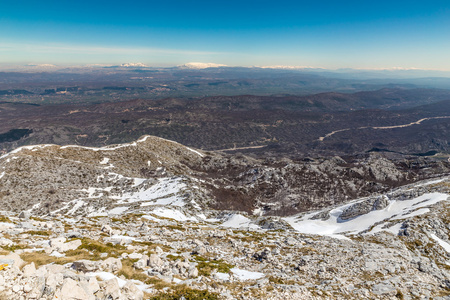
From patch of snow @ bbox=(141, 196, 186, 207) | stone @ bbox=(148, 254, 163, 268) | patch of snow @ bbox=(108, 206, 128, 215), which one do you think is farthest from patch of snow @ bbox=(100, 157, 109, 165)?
stone @ bbox=(148, 254, 163, 268)

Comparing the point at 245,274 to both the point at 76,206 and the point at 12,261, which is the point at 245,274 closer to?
the point at 12,261

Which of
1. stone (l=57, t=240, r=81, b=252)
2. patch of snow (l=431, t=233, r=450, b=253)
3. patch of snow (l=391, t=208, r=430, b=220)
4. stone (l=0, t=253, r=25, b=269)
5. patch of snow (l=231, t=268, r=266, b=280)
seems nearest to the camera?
stone (l=0, t=253, r=25, b=269)

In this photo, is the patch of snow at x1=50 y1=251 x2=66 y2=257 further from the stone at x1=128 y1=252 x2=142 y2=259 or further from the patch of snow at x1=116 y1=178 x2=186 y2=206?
the patch of snow at x1=116 y1=178 x2=186 y2=206

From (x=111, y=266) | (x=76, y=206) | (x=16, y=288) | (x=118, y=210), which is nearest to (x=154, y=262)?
(x=111, y=266)

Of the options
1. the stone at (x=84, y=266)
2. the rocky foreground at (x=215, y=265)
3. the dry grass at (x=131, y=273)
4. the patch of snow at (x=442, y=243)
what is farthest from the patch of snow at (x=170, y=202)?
the patch of snow at (x=442, y=243)

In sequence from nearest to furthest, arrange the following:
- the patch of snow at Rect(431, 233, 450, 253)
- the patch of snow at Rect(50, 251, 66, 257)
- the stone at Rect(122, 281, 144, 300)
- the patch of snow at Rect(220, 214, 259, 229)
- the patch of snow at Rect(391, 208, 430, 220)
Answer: the stone at Rect(122, 281, 144, 300) → the patch of snow at Rect(50, 251, 66, 257) → the patch of snow at Rect(431, 233, 450, 253) → the patch of snow at Rect(391, 208, 430, 220) → the patch of snow at Rect(220, 214, 259, 229)

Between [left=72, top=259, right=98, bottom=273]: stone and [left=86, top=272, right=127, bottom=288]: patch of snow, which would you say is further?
[left=72, top=259, right=98, bottom=273]: stone
